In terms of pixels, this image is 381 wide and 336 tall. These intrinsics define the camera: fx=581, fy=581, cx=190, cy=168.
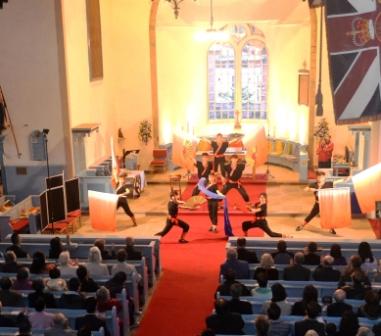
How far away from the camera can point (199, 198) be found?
15.0 metres

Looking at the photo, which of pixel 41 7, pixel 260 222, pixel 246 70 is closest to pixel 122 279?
pixel 260 222

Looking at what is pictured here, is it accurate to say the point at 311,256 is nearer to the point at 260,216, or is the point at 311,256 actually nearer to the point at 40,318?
the point at 260,216

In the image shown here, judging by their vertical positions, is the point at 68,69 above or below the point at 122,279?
above

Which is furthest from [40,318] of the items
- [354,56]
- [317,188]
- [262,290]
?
[317,188]

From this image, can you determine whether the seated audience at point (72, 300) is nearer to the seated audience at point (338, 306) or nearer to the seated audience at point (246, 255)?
the seated audience at point (246, 255)

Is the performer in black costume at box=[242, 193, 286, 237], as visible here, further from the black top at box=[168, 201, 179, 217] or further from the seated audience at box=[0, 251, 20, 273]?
the seated audience at box=[0, 251, 20, 273]

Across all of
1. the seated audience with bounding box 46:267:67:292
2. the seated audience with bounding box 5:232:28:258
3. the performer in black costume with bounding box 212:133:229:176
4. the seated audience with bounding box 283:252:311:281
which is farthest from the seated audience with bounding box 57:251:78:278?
the performer in black costume with bounding box 212:133:229:176

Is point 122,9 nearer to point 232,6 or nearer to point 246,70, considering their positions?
point 232,6

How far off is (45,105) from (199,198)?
4.62 metres

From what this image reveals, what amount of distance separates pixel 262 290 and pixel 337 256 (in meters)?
1.78

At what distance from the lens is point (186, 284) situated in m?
10.8

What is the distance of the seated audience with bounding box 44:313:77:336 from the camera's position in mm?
6809

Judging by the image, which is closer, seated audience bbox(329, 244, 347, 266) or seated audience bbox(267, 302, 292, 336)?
seated audience bbox(267, 302, 292, 336)

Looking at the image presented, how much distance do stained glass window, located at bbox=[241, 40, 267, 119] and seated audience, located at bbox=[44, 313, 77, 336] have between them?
16365 millimetres
